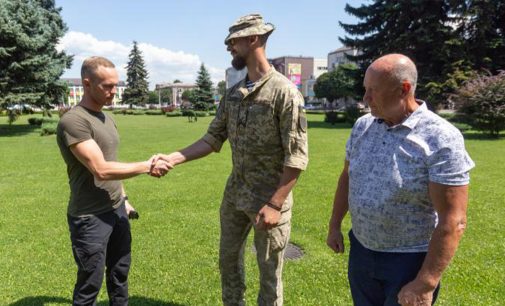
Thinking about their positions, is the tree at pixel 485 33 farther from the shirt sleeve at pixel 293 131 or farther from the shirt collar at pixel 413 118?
the shirt collar at pixel 413 118

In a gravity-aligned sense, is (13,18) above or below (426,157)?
above

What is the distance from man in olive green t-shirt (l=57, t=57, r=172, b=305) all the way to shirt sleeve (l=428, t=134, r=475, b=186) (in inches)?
86.7

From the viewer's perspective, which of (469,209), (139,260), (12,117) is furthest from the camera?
(12,117)

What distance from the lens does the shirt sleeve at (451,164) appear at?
1.98 m

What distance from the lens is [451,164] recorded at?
1.99 m

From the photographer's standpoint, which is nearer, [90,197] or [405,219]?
[405,219]

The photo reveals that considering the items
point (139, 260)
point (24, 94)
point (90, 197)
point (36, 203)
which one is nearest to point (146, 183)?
point (36, 203)

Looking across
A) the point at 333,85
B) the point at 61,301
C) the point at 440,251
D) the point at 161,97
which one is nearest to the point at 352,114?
the point at 61,301

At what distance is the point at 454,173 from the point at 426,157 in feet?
0.52

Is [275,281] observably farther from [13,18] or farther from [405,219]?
[13,18]

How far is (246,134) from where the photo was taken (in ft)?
9.93

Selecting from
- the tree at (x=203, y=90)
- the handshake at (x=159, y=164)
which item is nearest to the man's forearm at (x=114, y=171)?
the handshake at (x=159, y=164)

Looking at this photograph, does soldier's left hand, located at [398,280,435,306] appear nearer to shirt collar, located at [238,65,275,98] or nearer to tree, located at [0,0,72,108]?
shirt collar, located at [238,65,275,98]

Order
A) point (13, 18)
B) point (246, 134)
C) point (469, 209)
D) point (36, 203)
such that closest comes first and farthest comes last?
1. point (246, 134)
2. point (469, 209)
3. point (36, 203)
4. point (13, 18)
